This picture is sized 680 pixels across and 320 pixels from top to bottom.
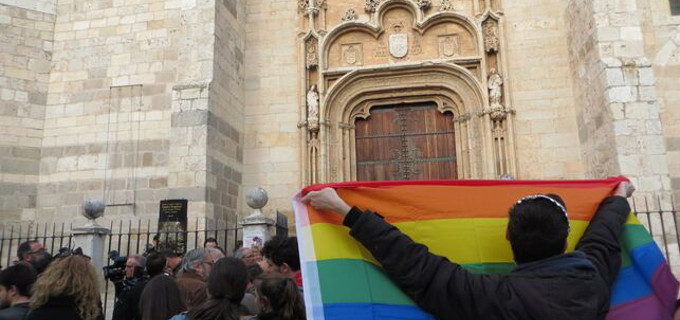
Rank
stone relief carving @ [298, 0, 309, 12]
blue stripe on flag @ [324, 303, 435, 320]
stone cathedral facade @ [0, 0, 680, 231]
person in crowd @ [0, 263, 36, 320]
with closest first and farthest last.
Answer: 1. blue stripe on flag @ [324, 303, 435, 320]
2. person in crowd @ [0, 263, 36, 320]
3. stone cathedral facade @ [0, 0, 680, 231]
4. stone relief carving @ [298, 0, 309, 12]

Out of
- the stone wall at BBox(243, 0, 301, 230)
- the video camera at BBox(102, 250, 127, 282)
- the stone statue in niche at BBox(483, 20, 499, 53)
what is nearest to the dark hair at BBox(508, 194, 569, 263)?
the video camera at BBox(102, 250, 127, 282)

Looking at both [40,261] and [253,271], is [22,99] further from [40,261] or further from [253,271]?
[253,271]

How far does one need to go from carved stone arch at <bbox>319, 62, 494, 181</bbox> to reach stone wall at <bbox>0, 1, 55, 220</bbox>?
626 centimetres

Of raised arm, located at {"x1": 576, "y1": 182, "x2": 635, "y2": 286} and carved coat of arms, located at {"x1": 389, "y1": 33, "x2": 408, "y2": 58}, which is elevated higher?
carved coat of arms, located at {"x1": 389, "y1": 33, "x2": 408, "y2": 58}

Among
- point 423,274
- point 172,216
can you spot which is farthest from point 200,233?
point 423,274

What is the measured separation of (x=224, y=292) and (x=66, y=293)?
1006 mm

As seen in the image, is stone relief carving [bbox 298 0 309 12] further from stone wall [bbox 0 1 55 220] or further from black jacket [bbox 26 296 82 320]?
black jacket [bbox 26 296 82 320]

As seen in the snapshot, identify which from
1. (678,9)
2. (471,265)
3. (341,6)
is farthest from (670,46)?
(471,265)

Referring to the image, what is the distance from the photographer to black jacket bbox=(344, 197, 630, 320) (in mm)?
1796

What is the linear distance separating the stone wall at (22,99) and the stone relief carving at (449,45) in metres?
8.77

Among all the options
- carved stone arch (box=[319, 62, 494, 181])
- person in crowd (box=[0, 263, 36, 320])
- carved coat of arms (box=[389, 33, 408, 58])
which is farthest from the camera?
carved coat of arms (box=[389, 33, 408, 58])

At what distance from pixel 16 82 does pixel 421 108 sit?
348 inches

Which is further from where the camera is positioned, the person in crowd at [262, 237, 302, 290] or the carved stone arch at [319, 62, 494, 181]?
the carved stone arch at [319, 62, 494, 181]

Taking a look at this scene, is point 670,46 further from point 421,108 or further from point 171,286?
point 171,286
